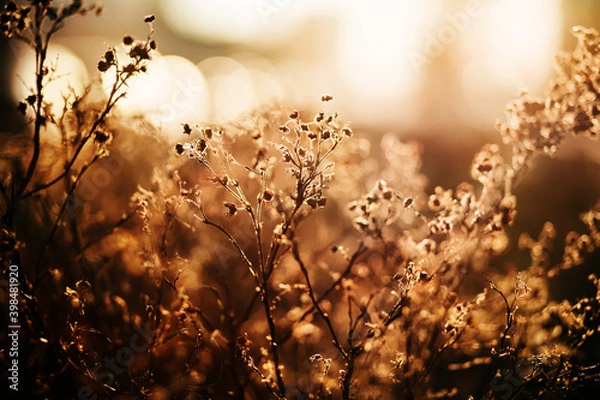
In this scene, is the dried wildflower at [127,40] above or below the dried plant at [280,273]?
above

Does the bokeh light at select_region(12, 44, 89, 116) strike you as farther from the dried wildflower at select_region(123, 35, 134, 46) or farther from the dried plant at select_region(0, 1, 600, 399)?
the dried wildflower at select_region(123, 35, 134, 46)

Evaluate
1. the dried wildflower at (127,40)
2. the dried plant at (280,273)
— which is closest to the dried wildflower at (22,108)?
the dried plant at (280,273)

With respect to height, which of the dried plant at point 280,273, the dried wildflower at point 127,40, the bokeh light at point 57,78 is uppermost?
the bokeh light at point 57,78

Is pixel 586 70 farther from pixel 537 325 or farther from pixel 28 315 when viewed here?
pixel 28 315

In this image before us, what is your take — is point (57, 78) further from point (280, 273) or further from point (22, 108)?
point (280, 273)

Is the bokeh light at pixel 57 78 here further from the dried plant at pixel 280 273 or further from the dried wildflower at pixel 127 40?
the dried wildflower at pixel 127 40

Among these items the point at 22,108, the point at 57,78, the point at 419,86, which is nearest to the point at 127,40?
the point at 57,78

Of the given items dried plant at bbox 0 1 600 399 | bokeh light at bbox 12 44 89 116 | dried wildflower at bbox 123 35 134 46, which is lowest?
dried plant at bbox 0 1 600 399

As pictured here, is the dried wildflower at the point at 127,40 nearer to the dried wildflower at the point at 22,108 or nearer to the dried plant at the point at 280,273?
the dried plant at the point at 280,273

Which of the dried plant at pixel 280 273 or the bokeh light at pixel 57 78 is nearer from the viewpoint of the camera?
the dried plant at pixel 280 273

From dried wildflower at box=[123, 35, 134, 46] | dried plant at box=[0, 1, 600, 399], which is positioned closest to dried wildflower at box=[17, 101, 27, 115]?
dried plant at box=[0, 1, 600, 399]
